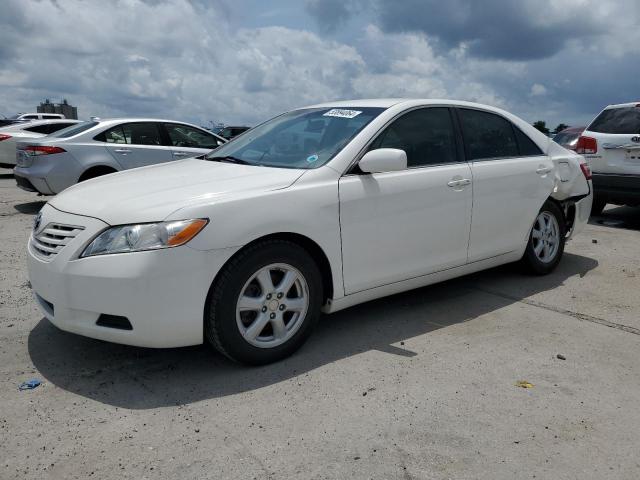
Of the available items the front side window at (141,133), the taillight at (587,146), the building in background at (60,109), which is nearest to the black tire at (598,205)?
the taillight at (587,146)

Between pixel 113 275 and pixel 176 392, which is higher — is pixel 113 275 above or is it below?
above

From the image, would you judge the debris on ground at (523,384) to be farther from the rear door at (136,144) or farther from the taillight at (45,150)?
the taillight at (45,150)

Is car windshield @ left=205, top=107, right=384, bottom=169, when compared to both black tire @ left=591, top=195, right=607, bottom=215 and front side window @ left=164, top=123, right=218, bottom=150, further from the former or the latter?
A: black tire @ left=591, top=195, right=607, bottom=215

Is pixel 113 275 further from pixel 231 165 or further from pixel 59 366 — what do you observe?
pixel 231 165

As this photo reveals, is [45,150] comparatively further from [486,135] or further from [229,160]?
[486,135]

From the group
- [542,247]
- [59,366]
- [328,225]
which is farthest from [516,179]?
[59,366]

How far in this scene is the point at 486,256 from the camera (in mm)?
4695

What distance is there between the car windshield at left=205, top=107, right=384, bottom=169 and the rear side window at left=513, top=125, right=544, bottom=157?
1619 millimetres

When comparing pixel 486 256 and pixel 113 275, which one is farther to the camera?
pixel 486 256

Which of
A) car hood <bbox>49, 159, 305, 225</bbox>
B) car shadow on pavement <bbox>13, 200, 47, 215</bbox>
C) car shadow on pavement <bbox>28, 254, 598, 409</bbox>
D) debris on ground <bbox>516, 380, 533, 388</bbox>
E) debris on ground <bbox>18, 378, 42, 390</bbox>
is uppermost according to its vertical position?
car hood <bbox>49, 159, 305, 225</bbox>

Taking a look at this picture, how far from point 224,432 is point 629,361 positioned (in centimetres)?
257

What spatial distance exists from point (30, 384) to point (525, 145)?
13.9 feet

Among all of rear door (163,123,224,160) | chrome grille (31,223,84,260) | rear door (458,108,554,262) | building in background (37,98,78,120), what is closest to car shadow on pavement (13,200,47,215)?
rear door (163,123,224,160)

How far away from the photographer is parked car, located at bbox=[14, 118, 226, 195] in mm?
8461
